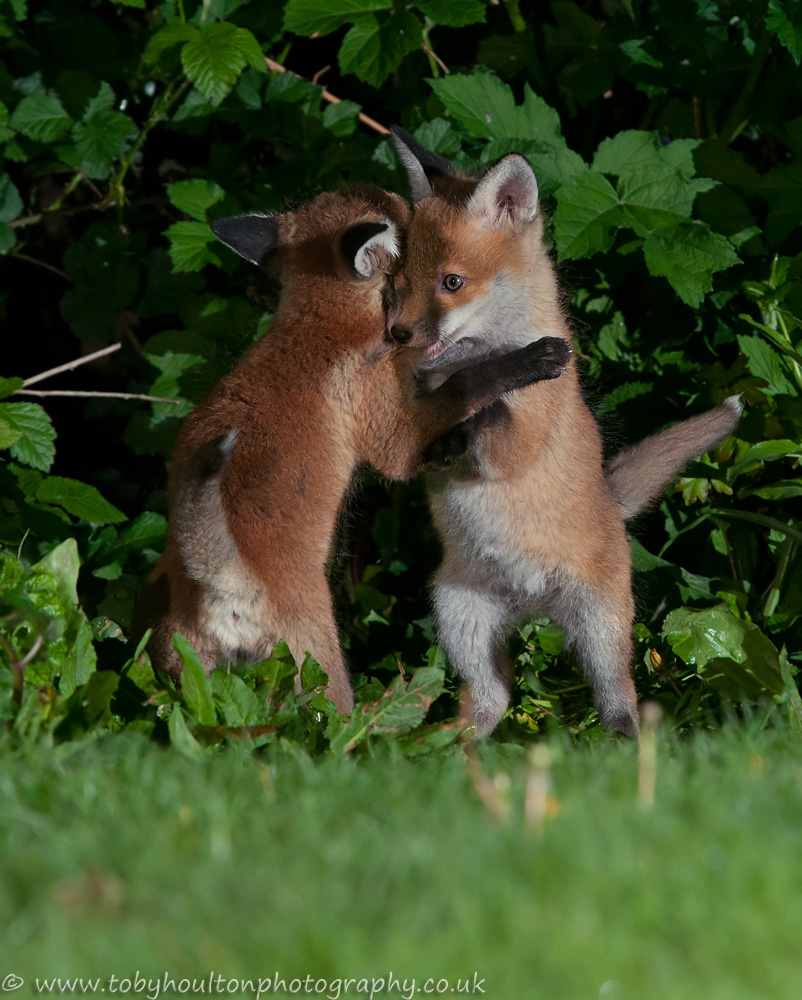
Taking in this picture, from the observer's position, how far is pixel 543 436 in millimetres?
4406

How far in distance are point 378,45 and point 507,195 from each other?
95 centimetres

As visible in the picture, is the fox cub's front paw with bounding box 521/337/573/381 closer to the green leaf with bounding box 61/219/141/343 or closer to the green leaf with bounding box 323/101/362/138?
the green leaf with bounding box 323/101/362/138

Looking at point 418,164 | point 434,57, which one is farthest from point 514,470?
point 434,57

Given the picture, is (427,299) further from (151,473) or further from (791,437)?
(151,473)

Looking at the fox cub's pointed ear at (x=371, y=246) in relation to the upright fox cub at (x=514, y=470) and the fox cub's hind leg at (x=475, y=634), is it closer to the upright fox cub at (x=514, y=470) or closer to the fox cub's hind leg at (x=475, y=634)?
the upright fox cub at (x=514, y=470)

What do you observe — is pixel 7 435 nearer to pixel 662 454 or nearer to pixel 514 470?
pixel 514 470

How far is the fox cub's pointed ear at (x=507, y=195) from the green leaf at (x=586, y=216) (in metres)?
0.14

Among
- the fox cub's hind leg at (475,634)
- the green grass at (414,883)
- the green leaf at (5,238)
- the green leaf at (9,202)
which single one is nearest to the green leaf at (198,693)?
A: the green grass at (414,883)

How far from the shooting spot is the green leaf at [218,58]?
4422 millimetres

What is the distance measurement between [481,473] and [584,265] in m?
1.78

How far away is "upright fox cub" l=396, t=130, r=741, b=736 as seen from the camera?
14.3 ft

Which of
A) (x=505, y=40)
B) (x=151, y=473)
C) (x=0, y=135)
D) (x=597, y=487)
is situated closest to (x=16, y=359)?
(x=151, y=473)

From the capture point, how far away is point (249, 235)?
4.54 meters

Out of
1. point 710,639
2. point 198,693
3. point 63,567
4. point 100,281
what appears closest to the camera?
point 198,693
